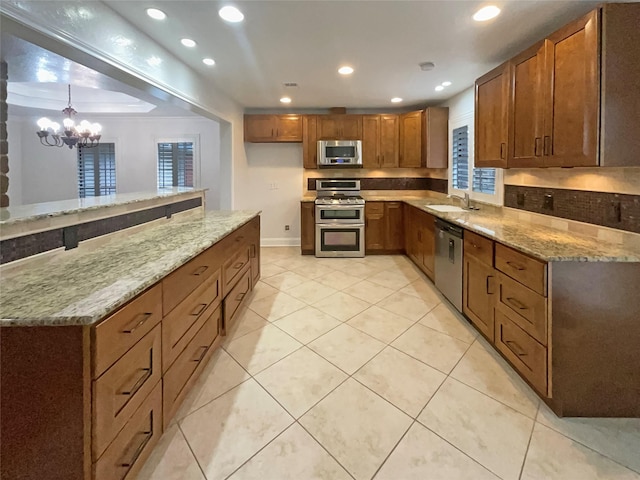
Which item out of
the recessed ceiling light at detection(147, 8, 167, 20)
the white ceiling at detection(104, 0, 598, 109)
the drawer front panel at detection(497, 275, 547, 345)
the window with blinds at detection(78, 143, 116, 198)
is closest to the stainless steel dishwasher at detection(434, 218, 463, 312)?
the drawer front panel at detection(497, 275, 547, 345)

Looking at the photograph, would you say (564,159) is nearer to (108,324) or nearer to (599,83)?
(599,83)

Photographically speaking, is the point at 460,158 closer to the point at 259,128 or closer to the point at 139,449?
the point at 259,128

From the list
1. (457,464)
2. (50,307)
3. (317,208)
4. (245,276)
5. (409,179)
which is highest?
(409,179)

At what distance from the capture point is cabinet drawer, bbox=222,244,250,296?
2672mm

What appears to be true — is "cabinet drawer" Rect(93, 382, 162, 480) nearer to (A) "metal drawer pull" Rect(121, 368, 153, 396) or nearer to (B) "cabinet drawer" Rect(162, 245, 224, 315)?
(A) "metal drawer pull" Rect(121, 368, 153, 396)

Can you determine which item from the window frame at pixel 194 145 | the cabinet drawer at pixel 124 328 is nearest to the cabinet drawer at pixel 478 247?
the cabinet drawer at pixel 124 328

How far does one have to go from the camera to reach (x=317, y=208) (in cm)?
540

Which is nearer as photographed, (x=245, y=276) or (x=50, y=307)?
(x=50, y=307)

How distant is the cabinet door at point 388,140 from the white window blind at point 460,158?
982 mm

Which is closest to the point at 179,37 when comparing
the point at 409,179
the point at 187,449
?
the point at 187,449

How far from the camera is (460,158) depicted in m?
4.77

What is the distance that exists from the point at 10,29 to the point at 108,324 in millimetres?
1546

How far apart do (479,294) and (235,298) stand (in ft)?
6.47

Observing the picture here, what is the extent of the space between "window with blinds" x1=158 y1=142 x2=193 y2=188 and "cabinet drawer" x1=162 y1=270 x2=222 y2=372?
5065 millimetres
